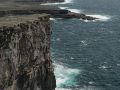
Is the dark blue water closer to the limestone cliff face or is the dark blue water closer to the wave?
the wave

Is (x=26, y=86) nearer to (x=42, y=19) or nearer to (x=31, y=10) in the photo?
(x=42, y=19)

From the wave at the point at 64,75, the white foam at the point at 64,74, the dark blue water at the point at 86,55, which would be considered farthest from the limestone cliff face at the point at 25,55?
the dark blue water at the point at 86,55

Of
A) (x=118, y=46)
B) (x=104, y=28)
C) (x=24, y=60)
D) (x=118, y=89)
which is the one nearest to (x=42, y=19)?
(x=24, y=60)

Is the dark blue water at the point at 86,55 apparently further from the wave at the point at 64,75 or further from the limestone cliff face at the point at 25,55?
the limestone cliff face at the point at 25,55

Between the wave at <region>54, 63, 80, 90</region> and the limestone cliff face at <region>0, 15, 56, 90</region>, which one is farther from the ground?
the limestone cliff face at <region>0, 15, 56, 90</region>

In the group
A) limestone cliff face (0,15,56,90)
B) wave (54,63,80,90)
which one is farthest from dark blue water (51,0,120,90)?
limestone cliff face (0,15,56,90)

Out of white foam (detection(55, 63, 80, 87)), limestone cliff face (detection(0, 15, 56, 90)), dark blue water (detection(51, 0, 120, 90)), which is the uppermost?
limestone cliff face (detection(0, 15, 56, 90))

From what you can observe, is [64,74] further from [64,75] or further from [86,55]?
[86,55]

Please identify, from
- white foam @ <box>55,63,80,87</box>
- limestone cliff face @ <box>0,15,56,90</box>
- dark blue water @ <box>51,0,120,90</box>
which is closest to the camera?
limestone cliff face @ <box>0,15,56,90</box>
